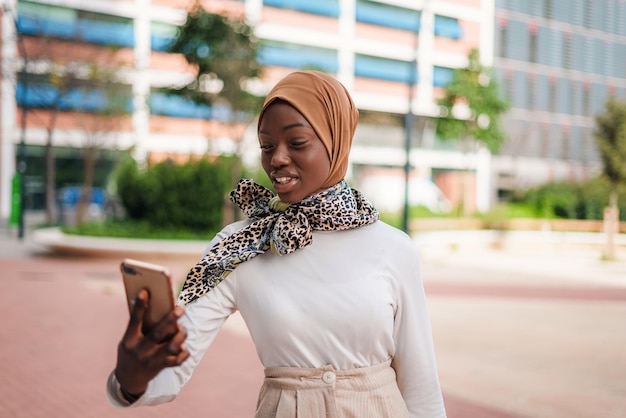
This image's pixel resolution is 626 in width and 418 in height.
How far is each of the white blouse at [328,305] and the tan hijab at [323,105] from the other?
8.0 inches

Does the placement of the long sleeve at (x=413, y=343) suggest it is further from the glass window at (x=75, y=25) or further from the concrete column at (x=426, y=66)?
the concrete column at (x=426, y=66)

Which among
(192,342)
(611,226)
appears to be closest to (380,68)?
(611,226)

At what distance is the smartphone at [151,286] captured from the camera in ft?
4.52

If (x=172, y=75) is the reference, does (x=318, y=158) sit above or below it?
below

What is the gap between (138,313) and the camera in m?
1.42

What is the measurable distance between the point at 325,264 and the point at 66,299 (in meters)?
9.62

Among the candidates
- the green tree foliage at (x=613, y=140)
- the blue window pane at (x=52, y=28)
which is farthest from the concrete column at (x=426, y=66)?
the green tree foliage at (x=613, y=140)

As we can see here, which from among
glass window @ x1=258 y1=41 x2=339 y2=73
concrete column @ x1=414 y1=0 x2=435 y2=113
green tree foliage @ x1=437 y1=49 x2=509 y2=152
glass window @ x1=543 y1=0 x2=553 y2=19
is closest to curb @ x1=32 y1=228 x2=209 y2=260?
green tree foliage @ x1=437 y1=49 x2=509 y2=152

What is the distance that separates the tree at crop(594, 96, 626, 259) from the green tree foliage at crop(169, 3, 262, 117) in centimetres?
863

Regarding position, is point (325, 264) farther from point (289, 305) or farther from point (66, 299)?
point (66, 299)

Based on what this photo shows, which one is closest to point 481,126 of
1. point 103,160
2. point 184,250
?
point 103,160

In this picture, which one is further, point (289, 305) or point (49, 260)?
point (49, 260)

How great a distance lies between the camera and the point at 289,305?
1.77 metres

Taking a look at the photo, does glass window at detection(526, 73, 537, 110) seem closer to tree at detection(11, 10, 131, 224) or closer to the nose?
tree at detection(11, 10, 131, 224)
